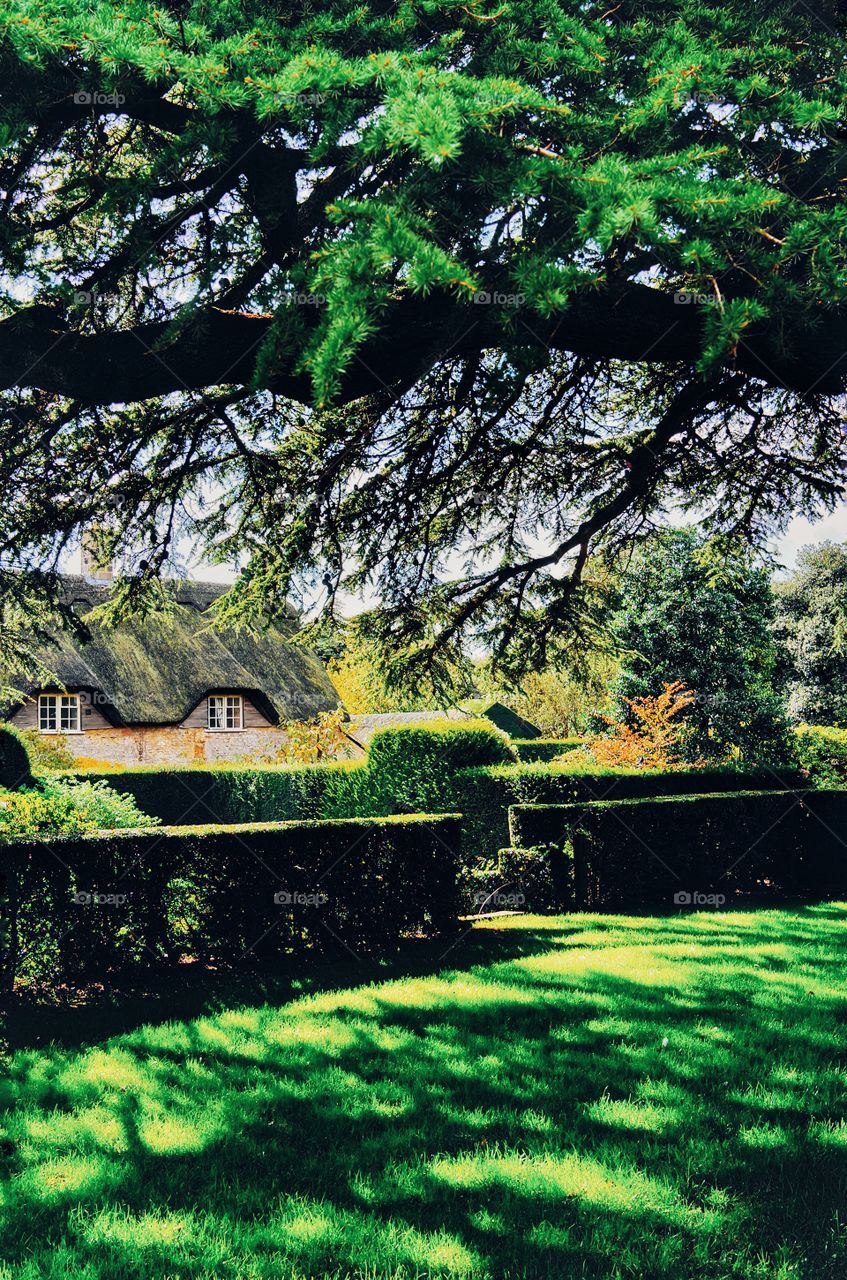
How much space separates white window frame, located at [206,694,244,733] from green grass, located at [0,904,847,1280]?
2414cm

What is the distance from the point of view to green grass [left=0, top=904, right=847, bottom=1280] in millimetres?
3416

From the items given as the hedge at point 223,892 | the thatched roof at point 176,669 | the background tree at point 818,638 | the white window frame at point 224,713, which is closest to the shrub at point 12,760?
the hedge at point 223,892

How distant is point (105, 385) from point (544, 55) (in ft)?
8.74

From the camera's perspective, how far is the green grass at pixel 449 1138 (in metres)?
3.42

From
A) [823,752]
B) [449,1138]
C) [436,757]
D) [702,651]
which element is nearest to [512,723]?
[702,651]

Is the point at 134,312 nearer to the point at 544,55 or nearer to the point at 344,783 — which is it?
the point at 544,55

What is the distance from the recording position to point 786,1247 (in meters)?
3.40

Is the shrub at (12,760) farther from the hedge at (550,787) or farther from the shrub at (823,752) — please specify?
the shrub at (823,752)

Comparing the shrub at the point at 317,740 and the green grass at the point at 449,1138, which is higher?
the shrub at the point at 317,740

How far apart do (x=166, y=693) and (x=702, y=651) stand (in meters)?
16.2

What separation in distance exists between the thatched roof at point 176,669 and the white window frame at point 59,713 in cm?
66

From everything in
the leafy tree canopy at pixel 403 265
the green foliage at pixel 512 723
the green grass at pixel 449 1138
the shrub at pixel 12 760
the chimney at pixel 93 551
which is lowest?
the green grass at pixel 449 1138

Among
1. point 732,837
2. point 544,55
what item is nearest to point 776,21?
point 544,55

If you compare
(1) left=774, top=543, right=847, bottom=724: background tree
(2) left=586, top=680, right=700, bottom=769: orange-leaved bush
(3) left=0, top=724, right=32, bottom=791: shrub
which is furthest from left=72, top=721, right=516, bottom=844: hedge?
(1) left=774, top=543, right=847, bottom=724: background tree
